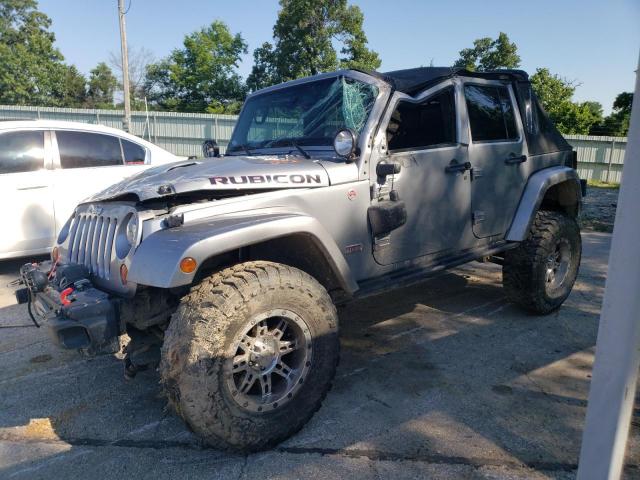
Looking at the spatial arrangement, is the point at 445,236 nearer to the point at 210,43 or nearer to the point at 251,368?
the point at 251,368

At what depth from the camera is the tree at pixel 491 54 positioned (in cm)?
3559

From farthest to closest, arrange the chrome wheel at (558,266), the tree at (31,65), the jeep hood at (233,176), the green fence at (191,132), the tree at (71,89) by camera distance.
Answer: the tree at (71,89) → the tree at (31,65) → the green fence at (191,132) → the chrome wheel at (558,266) → the jeep hood at (233,176)

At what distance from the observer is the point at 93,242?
9.71ft

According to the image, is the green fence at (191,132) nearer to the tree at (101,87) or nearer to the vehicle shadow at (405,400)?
the vehicle shadow at (405,400)

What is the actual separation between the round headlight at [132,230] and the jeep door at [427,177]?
4.90 ft

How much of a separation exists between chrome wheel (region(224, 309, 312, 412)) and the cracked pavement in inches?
12.3

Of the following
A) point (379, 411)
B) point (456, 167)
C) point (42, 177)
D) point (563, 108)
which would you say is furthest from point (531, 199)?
point (563, 108)

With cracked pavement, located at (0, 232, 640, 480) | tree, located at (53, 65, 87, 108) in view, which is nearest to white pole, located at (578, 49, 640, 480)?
cracked pavement, located at (0, 232, 640, 480)

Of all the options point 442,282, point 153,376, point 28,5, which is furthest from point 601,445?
point 28,5

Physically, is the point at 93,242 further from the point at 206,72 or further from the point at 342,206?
the point at 206,72

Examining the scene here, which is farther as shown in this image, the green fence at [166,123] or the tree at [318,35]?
the tree at [318,35]

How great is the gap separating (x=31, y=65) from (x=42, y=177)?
153ft

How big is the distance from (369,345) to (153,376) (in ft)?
5.61

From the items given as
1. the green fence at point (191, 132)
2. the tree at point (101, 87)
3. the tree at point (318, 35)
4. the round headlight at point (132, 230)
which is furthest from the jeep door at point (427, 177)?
the tree at point (101, 87)
